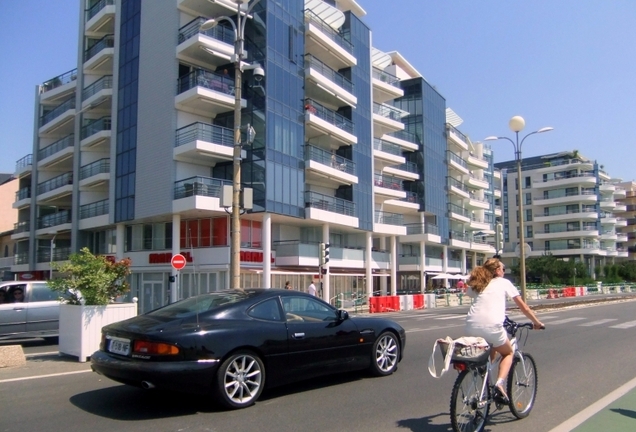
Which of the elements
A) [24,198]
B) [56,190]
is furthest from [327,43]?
[24,198]

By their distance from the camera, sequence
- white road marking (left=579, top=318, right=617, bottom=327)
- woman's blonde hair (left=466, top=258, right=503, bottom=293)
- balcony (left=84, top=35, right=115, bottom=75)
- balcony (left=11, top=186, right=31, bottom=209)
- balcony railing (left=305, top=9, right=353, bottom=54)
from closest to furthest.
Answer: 1. woman's blonde hair (left=466, top=258, right=503, bottom=293)
2. white road marking (left=579, top=318, right=617, bottom=327)
3. balcony railing (left=305, top=9, right=353, bottom=54)
4. balcony (left=84, top=35, right=115, bottom=75)
5. balcony (left=11, top=186, right=31, bottom=209)

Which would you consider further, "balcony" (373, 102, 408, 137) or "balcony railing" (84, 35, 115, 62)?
"balcony" (373, 102, 408, 137)

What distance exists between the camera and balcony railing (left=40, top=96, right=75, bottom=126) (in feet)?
145

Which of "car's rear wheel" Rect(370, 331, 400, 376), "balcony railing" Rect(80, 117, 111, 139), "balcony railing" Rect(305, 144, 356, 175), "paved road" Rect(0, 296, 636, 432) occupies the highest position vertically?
"balcony railing" Rect(80, 117, 111, 139)

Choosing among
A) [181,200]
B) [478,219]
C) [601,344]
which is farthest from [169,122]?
[478,219]

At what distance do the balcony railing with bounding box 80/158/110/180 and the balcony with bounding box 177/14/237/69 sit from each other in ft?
33.4

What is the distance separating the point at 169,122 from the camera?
32.6 m

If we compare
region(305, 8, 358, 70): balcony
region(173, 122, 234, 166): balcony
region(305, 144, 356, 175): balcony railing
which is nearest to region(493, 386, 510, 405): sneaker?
region(173, 122, 234, 166): balcony

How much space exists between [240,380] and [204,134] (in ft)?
86.6

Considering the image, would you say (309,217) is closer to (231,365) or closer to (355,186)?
(355,186)

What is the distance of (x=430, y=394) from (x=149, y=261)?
29.7 m

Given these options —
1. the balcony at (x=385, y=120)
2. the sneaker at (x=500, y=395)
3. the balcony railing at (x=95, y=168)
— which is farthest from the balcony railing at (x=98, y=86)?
the sneaker at (x=500, y=395)

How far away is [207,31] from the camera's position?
31.9m

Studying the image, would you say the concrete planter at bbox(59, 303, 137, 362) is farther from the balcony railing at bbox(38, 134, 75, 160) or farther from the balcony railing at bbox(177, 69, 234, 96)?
the balcony railing at bbox(38, 134, 75, 160)
